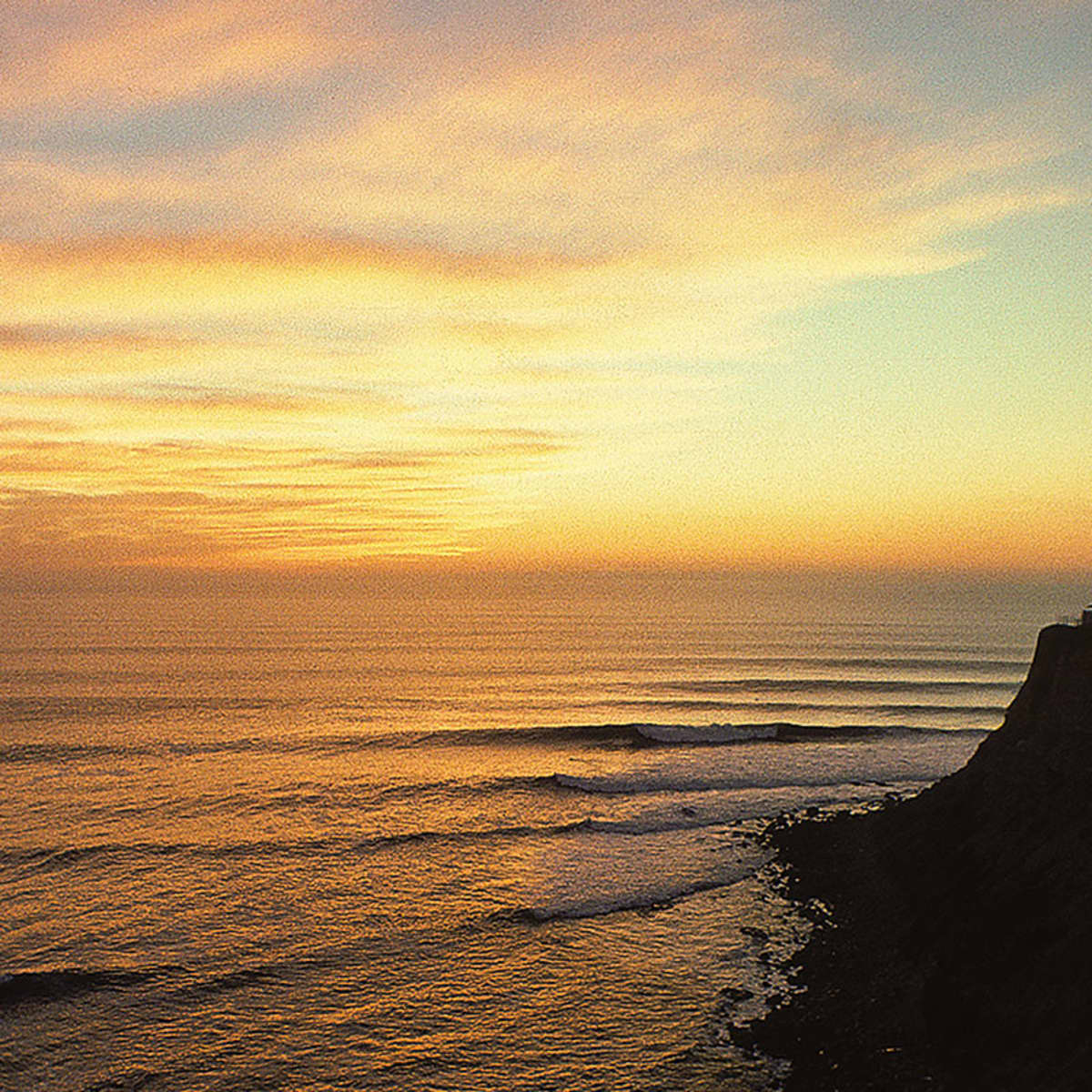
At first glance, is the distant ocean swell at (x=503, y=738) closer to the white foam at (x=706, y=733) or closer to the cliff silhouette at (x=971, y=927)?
the white foam at (x=706, y=733)

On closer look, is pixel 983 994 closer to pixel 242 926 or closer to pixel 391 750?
pixel 242 926

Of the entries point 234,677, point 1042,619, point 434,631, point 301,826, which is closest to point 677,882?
point 301,826

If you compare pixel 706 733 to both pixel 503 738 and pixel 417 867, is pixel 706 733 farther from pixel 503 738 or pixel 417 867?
pixel 417 867

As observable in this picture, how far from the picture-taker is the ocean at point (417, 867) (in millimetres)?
23156

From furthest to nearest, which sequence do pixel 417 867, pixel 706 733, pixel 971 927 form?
pixel 706 733
pixel 417 867
pixel 971 927

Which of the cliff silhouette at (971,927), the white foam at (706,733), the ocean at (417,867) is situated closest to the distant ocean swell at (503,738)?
the white foam at (706,733)

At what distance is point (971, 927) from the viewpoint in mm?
24672

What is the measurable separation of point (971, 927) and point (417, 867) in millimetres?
21357

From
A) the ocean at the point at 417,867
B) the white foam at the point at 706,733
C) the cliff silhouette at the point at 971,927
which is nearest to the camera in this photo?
the cliff silhouette at the point at 971,927

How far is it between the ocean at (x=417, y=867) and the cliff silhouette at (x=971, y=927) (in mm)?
1751

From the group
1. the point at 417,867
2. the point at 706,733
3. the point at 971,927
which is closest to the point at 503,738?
the point at 706,733

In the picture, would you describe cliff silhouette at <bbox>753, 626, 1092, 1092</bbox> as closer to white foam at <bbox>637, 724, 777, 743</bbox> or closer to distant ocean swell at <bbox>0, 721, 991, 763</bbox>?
white foam at <bbox>637, 724, 777, 743</bbox>

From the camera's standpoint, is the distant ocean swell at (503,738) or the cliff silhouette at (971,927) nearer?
the cliff silhouette at (971,927)

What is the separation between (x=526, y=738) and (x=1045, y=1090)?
5135 cm
